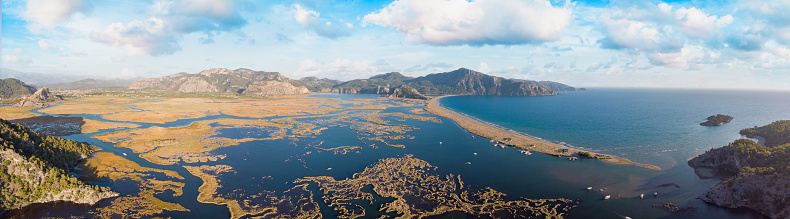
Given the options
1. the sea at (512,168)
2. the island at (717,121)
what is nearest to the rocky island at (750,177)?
the sea at (512,168)

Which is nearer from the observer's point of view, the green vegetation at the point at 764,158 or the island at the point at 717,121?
the green vegetation at the point at 764,158

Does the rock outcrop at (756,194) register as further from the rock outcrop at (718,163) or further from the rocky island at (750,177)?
the rock outcrop at (718,163)

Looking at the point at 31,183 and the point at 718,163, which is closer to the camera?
the point at 31,183

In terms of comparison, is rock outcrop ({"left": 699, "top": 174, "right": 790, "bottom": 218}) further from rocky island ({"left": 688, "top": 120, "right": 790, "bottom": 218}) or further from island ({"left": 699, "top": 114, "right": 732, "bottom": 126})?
island ({"left": 699, "top": 114, "right": 732, "bottom": 126})

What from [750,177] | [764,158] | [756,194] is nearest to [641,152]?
[764,158]

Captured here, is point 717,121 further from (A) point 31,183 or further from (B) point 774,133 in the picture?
(A) point 31,183

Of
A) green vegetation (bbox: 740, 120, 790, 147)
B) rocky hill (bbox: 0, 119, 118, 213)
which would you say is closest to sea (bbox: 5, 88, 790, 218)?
rocky hill (bbox: 0, 119, 118, 213)

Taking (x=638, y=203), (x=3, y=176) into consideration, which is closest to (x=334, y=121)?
(x=3, y=176)
